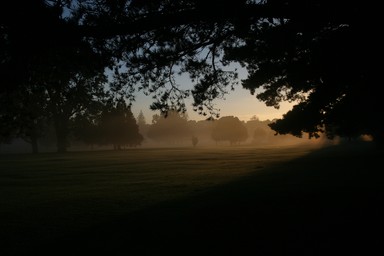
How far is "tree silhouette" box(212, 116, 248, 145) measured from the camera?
140m

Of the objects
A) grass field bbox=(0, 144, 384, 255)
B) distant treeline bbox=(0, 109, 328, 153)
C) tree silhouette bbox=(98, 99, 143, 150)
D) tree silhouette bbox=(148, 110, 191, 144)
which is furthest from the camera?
tree silhouette bbox=(148, 110, 191, 144)

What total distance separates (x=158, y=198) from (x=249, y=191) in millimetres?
3789

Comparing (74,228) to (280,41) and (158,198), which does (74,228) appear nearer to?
(158,198)

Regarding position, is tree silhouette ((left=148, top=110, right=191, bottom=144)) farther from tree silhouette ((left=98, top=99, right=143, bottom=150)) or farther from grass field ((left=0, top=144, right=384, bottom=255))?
grass field ((left=0, top=144, right=384, bottom=255))

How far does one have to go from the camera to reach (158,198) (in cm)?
1437

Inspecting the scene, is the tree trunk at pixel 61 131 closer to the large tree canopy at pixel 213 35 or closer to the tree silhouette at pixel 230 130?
the large tree canopy at pixel 213 35

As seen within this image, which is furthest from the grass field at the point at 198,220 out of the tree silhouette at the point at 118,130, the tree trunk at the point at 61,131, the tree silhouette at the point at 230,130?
the tree silhouette at the point at 230,130

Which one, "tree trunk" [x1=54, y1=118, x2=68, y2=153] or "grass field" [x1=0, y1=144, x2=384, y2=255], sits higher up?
"tree trunk" [x1=54, y1=118, x2=68, y2=153]

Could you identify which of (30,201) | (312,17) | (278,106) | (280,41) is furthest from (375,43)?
(278,106)

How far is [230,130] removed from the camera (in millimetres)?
140625

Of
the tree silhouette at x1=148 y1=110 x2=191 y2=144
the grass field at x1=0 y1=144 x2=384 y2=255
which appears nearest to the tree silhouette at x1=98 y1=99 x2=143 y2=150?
the tree silhouette at x1=148 y1=110 x2=191 y2=144

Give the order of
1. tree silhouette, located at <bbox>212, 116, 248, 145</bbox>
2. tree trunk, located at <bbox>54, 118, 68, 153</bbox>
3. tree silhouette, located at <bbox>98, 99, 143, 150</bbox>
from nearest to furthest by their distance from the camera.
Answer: tree trunk, located at <bbox>54, 118, 68, 153</bbox> → tree silhouette, located at <bbox>98, 99, 143, 150</bbox> → tree silhouette, located at <bbox>212, 116, 248, 145</bbox>

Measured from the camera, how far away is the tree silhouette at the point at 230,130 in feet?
461

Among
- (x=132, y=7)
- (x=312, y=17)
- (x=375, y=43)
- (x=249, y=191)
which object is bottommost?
(x=249, y=191)
